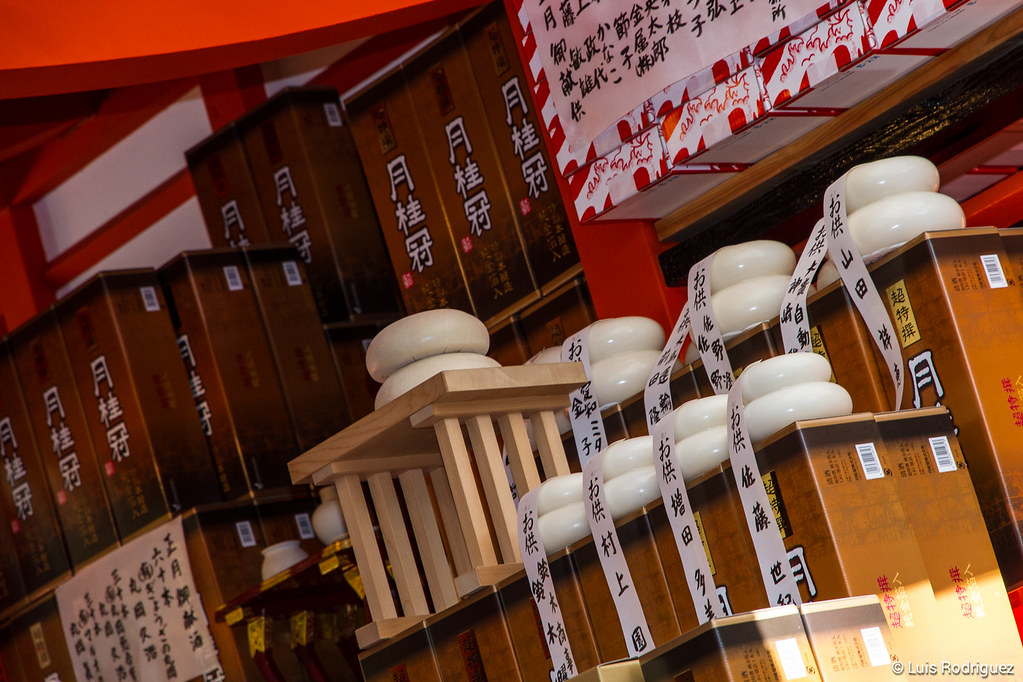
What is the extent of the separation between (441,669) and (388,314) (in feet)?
7.11

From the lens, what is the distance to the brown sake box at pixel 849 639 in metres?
1.58

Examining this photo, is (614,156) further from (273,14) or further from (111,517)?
(111,517)

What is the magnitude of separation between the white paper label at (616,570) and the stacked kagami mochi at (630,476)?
2 cm

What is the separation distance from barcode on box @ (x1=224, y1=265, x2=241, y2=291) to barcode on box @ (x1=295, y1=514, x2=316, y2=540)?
0.74 metres

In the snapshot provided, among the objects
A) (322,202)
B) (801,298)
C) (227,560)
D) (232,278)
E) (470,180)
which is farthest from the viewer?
(322,202)

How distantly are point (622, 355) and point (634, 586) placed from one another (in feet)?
2.23

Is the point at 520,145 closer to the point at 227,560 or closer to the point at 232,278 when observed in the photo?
the point at 232,278

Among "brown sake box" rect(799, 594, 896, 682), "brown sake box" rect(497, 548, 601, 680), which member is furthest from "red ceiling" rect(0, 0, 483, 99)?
"brown sake box" rect(799, 594, 896, 682)

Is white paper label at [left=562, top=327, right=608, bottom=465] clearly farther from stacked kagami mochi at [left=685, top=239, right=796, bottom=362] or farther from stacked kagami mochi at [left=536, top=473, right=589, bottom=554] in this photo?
stacked kagami mochi at [left=536, top=473, right=589, bottom=554]

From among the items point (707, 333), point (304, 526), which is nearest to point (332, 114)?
point (304, 526)

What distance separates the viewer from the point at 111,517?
14.0 feet

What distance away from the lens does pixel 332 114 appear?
14.8ft

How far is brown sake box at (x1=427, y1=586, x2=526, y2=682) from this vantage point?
7.34 feet

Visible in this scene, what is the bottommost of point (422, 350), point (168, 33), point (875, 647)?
point (875, 647)
